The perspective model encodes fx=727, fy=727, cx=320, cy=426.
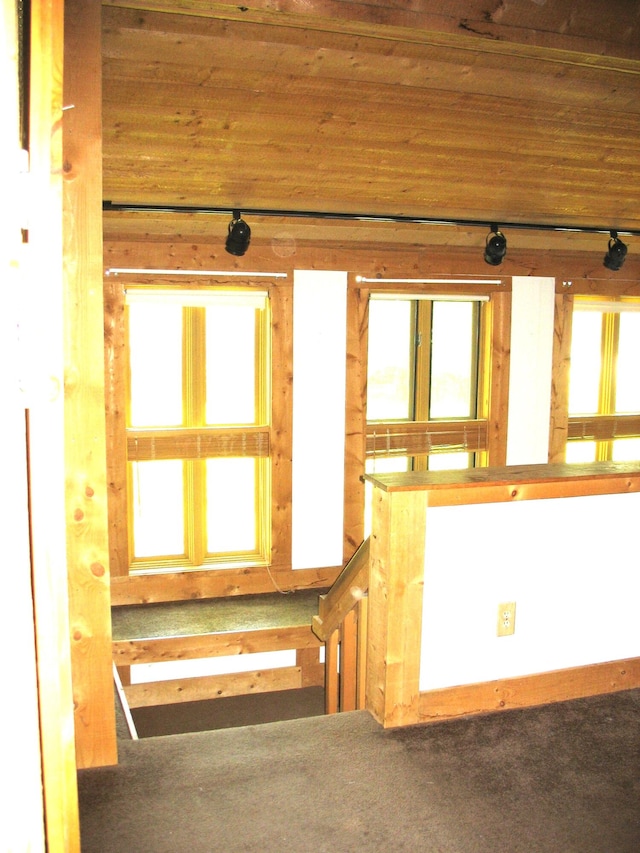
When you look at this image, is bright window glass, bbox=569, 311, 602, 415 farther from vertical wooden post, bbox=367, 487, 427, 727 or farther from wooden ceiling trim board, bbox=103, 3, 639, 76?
vertical wooden post, bbox=367, 487, 427, 727

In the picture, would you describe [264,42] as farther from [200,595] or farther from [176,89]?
[200,595]

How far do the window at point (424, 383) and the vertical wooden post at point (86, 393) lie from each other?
3307 millimetres

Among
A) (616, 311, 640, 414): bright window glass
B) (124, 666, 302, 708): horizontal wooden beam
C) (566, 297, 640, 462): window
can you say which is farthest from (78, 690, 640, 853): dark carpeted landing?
(616, 311, 640, 414): bright window glass

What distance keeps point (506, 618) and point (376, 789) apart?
0.82 m

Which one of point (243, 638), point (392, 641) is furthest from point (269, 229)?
point (392, 641)

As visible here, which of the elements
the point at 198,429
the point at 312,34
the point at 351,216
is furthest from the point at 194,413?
the point at 312,34

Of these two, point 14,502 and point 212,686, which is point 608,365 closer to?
point 212,686

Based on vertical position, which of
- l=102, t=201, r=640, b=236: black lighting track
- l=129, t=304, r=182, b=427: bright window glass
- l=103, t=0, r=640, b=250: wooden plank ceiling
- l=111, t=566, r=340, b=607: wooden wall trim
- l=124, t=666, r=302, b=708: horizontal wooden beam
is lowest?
l=124, t=666, r=302, b=708: horizontal wooden beam

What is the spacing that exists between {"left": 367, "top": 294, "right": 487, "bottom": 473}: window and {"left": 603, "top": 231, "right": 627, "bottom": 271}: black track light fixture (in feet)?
2.97

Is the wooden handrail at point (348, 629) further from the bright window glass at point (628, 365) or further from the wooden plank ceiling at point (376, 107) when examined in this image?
the bright window glass at point (628, 365)

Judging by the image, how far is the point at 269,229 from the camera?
474 centimetres

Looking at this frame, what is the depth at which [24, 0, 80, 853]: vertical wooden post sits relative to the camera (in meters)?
1.22

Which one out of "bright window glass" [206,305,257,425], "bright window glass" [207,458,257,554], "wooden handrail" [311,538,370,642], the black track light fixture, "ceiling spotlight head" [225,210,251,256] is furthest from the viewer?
"bright window glass" [207,458,257,554]

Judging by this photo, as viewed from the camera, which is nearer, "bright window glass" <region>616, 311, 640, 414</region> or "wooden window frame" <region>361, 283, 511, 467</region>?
"wooden window frame" <region>361, 283, 511, 467</region>
